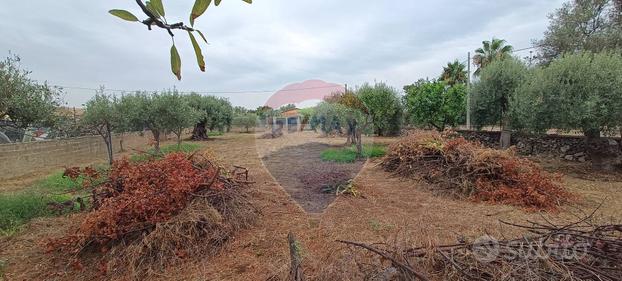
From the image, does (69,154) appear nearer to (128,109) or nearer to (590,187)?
(128,109)

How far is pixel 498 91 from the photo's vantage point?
356 inches

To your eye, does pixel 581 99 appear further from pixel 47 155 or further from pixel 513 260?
pixel 47 155

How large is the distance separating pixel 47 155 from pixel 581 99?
15.2m

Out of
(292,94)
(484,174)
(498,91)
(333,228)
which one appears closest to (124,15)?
(333,228)

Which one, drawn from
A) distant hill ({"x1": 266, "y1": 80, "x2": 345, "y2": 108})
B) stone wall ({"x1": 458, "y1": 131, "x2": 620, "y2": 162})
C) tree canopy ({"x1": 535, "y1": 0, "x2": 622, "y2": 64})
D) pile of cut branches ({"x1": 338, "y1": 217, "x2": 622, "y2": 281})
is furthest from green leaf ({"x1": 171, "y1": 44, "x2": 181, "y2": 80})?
tree canopy ({"x1": 535, "y1": 0, "x2": 622, "y2": 64})

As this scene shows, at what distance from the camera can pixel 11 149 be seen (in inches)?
325

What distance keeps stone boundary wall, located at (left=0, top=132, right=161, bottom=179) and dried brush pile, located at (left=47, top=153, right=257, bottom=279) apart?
693cm

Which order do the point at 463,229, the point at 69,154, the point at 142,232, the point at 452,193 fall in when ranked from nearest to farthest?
the point at 142,232, the point at 463,229, the point at 452,193, the point at 69,154

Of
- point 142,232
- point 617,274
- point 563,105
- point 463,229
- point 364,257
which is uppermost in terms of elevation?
point 563,105

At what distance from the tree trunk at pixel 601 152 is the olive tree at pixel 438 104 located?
211 inches

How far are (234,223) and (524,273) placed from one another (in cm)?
311

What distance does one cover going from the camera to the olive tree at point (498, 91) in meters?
8.79

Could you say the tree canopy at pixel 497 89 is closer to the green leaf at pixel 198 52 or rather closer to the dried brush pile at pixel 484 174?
the dried brush pile at pixel 484 174

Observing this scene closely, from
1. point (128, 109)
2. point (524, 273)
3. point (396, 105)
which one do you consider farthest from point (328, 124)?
point (524, 273)
